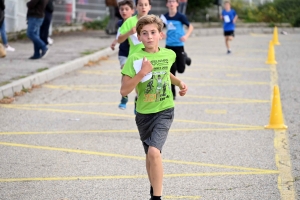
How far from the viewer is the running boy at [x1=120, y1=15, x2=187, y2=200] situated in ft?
20.0

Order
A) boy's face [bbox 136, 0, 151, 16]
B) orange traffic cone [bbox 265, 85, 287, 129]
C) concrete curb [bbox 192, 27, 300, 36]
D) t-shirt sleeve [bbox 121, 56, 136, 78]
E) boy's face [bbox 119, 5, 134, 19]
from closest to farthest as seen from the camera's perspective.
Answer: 1. t-shirt sleeve [bbox 121, 56, 136, 78]
2. boy's face [bbox 136, 0, 151, 16]
3. orange traffic cone [bbox 265, 85, 287, 129]
4. boy's face [bbox 119, 5, 134, 19]
5. concrete curb [bbox 192, 27, 300, 36]

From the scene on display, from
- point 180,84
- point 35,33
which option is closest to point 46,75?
point 35,33

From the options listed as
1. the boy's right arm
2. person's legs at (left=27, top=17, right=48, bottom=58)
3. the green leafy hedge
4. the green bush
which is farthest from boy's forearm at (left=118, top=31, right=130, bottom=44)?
the green leafy hedge

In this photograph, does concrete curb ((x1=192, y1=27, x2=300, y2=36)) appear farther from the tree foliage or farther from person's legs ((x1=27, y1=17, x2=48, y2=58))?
person's legs ((x1=27, y1=17, x2=48, y2=58))

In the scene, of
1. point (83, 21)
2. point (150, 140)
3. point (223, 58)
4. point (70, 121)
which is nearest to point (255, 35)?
point (83, 21)

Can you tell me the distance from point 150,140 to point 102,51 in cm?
1351

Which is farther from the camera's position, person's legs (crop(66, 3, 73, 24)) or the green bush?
the green bush

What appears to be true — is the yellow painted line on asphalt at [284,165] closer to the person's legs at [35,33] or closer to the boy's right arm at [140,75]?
the boy's right arm at [140,75]

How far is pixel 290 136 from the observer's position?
9539 mm

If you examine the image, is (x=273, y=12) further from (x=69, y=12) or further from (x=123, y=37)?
(x=123, y=37)

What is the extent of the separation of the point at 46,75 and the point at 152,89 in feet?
29.1

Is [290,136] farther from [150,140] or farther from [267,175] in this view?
[150,140]

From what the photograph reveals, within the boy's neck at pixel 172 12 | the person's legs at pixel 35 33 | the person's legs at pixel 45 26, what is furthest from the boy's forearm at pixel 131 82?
the person's legs at pixel 45 26

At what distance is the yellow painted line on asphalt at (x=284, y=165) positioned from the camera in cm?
670
